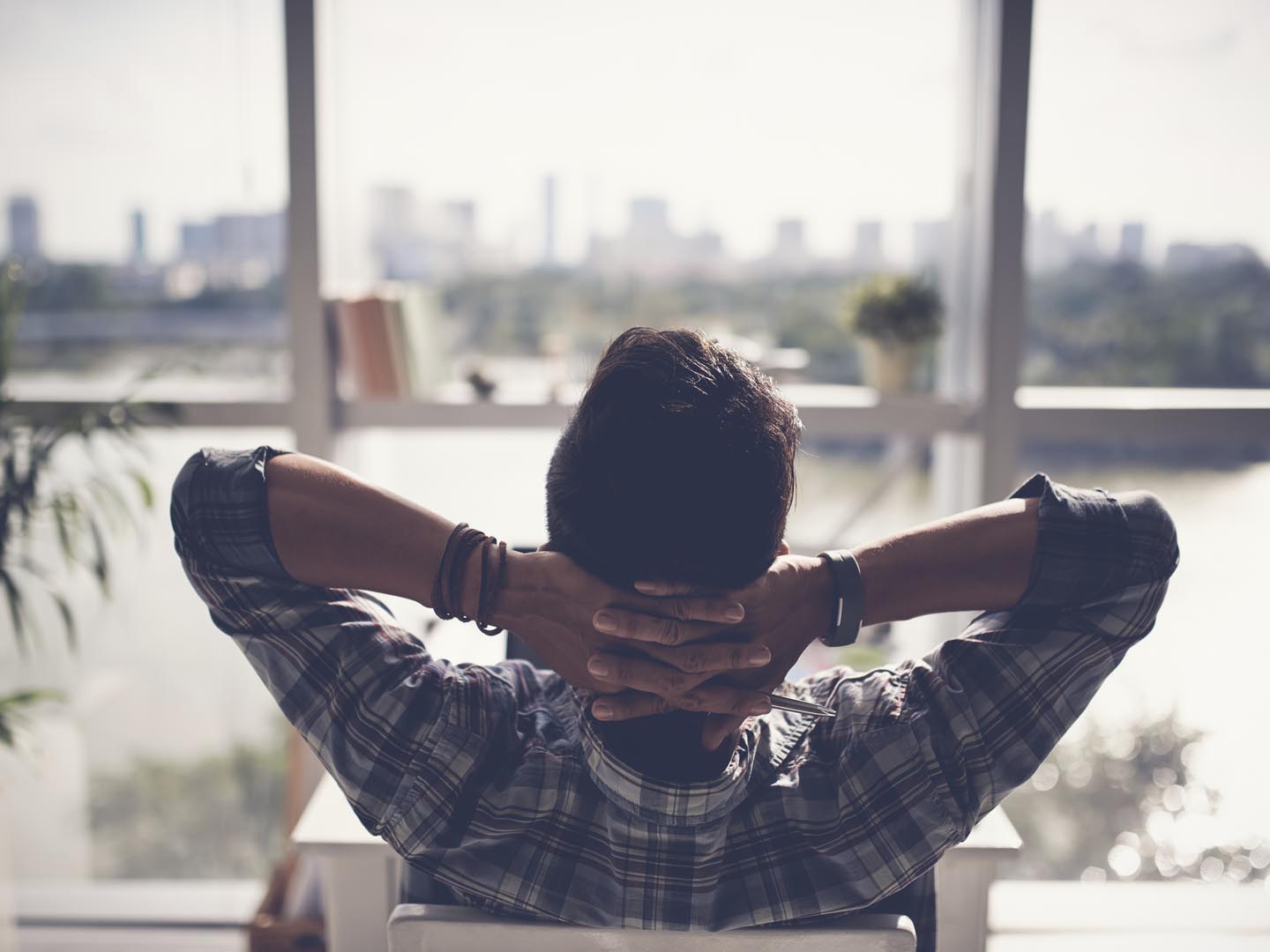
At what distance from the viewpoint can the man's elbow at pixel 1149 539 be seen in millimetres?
926

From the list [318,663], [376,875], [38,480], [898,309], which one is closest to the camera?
[318,663]

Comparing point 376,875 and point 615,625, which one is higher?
point 615,625

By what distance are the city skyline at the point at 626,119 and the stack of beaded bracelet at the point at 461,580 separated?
4.61ft

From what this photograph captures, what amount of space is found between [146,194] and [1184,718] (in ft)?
8.92

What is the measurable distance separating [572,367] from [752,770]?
144 centimetres

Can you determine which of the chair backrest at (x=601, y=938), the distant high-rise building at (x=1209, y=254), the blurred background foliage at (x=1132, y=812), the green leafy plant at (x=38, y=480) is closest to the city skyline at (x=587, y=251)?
the distant high-rise building at (x=1209, y=254)

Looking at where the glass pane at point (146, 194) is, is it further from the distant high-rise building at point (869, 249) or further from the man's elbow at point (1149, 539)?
the man's elbow at point (1149, 539)

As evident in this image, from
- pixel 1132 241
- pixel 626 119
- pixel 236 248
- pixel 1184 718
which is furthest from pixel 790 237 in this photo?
pixel 1184 718

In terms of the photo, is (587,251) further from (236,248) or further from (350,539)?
(350,539)

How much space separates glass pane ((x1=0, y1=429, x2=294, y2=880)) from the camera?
228cm

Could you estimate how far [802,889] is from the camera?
92 cm

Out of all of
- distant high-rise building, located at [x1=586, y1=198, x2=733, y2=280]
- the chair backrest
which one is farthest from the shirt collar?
distant high-rise building, located at [x1=586, y1=198, x2=733, y2=280]

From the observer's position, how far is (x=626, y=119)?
2.21 meters

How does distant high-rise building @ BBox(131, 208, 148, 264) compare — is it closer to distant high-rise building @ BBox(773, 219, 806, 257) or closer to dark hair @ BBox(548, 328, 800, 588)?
distant high-rise building @ BBox(773, 219, 806, 257)
